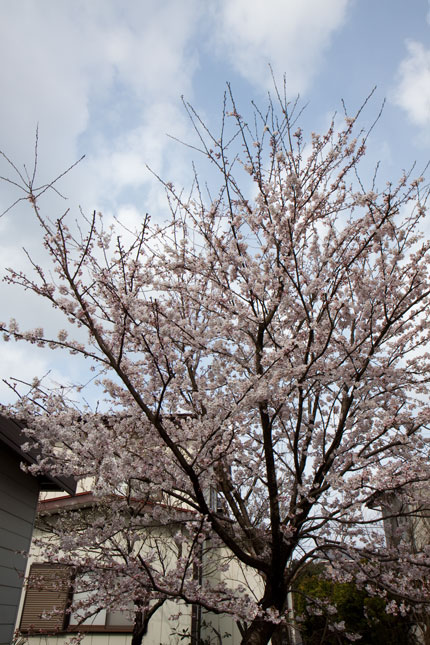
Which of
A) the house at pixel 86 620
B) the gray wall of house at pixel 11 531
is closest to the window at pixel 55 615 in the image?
the house at pixel 86 620

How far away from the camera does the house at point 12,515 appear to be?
4.64m

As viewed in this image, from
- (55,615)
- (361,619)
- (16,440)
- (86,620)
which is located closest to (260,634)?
(16,440)

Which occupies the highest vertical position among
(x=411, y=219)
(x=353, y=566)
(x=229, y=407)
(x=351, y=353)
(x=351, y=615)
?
(x=411, y=219)

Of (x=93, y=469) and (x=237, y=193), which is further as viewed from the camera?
(x=237, y=193)

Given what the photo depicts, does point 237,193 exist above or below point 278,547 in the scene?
above

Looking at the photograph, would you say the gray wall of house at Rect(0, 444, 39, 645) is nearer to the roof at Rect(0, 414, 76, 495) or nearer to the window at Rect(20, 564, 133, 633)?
the roof at Rect(0, 414, 76, 495)

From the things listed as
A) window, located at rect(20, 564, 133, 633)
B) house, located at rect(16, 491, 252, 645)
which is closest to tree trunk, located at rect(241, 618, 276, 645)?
house, located at rect(16, 491, 252, 645)

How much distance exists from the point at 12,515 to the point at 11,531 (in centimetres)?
17

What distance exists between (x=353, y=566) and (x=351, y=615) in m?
5.99

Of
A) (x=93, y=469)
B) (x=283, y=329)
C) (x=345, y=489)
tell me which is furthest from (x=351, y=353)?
(x=93, y=469)

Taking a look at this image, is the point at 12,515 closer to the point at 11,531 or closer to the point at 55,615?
the point at 11,531

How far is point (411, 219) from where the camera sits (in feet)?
15.9

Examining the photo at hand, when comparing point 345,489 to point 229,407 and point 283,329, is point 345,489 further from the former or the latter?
point 283,329

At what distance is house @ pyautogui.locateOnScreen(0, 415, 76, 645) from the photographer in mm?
4645
